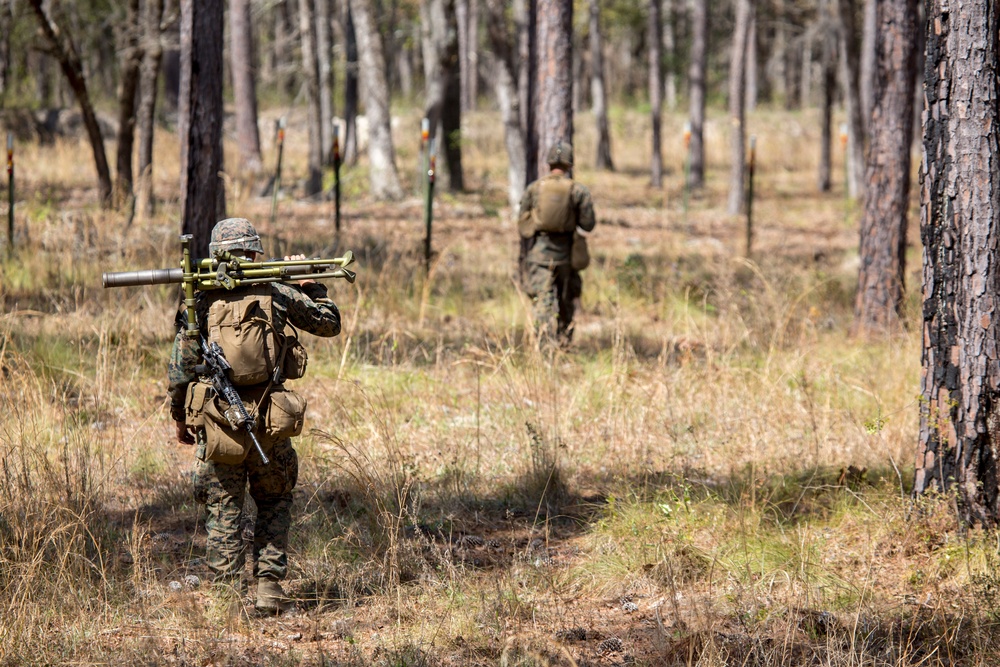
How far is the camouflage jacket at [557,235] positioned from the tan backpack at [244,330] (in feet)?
14.8

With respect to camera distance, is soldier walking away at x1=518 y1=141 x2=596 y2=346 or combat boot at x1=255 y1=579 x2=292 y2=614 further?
soldier walking away at x1=518 y1=141 x2=596 y2=346

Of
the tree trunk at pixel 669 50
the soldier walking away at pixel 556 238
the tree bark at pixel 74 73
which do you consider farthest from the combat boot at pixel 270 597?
the tree trunk at pixel 669 50

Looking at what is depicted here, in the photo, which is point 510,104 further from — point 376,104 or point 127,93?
point 127,93

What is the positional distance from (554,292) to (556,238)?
450 mm

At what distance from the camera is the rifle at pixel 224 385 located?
4102 mm

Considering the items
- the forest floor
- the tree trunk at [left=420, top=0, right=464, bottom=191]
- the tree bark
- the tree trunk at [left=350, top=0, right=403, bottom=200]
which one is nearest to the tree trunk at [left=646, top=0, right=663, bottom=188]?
the tree trunk at [left=420, top=0, right=464, bottom=191]

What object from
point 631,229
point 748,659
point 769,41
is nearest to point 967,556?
point 748,659

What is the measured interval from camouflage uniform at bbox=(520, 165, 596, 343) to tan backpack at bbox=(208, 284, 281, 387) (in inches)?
170

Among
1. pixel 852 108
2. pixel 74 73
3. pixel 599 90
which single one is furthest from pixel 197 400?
pixel 599 90

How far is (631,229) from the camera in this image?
16516 mm

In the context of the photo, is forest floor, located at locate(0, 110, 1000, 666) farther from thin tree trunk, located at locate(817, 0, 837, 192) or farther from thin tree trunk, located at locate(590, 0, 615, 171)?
thin tree trunk, located at locate(590, 0, 615, 171)

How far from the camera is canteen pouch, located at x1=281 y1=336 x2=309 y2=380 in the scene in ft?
14.2

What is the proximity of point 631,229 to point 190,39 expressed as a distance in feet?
32.9

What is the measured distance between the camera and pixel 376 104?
57.0 feet
